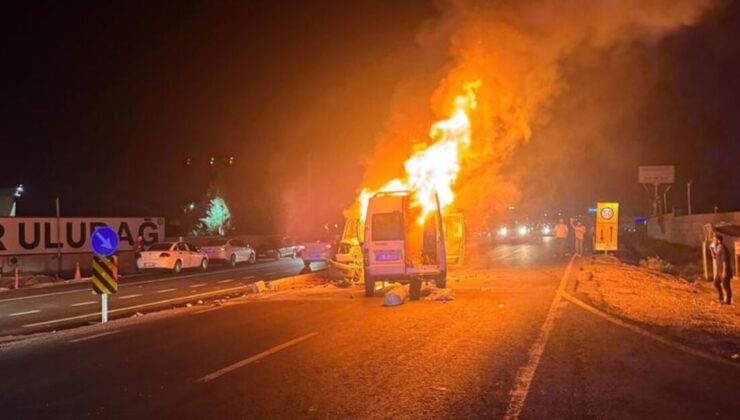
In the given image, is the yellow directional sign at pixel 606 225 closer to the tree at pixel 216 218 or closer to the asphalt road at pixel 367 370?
the asphalt road at pixel 367 370

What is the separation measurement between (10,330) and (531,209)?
52473mm

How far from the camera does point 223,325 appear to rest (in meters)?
12.5

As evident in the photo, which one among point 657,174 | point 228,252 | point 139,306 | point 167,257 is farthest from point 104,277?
point 657,174

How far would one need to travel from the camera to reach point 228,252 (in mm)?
34625

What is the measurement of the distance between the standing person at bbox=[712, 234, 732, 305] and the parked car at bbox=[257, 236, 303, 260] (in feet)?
97.4

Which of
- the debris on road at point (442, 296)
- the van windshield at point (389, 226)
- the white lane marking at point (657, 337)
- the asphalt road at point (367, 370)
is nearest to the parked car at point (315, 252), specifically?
the van windshield at point (389, 226)

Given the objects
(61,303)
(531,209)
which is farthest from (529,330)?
(531,209)

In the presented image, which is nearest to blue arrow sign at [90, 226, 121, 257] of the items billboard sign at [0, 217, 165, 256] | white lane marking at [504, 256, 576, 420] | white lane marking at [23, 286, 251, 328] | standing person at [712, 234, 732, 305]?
white lane marking at [23, 286, 251, 328]

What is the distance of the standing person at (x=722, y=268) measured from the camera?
14.2 m

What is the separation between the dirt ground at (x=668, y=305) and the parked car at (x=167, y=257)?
1780 cm

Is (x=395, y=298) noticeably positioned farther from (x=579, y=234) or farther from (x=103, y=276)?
(x=579, y=234)

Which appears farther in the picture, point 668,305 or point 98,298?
point 98,298

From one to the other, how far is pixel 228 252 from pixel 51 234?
28.4 ft

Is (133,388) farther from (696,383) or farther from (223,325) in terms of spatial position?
(696,383)
